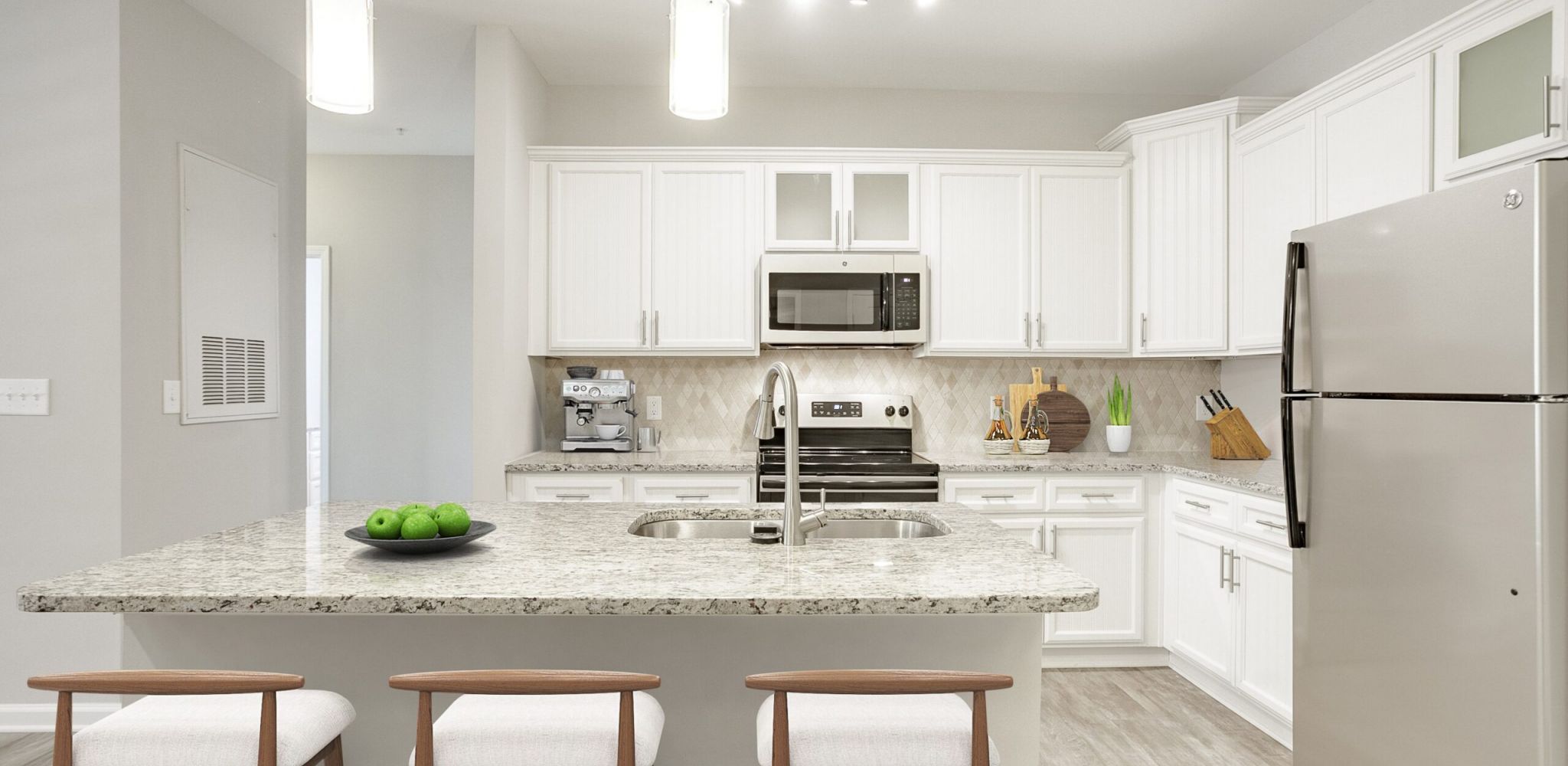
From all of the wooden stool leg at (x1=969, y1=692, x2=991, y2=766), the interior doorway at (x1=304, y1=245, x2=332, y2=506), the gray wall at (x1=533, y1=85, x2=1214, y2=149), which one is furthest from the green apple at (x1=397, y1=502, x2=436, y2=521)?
the interior doorway at (x1=304, y1=245, x2=332, y2=506)

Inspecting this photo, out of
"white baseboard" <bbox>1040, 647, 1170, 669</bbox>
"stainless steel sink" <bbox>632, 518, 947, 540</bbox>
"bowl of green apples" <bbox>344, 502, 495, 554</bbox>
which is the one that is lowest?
"white baseboard" <bbox>1040, 647, 1170, 669</bbox>

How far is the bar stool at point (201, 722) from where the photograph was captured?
4.00ft

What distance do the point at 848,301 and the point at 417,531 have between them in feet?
8.23

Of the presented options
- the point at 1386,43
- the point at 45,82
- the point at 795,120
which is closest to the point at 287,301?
the point at 45,82

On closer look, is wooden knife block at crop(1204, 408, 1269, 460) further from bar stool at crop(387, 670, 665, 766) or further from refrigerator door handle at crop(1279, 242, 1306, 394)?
bar stool at crop(387, 670, 665, 766)

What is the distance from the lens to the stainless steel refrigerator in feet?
5.63

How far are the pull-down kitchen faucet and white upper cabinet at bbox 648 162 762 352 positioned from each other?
1.99 metres

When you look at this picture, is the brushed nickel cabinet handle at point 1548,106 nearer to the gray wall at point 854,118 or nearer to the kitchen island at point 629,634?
the kitchen island at point 629,634

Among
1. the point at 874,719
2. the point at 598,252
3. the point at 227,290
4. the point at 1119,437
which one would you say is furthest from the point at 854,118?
the point at 874,719

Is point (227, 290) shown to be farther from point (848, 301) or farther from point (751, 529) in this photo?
point (751, 529)

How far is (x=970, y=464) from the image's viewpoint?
368cm

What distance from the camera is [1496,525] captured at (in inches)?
70.8

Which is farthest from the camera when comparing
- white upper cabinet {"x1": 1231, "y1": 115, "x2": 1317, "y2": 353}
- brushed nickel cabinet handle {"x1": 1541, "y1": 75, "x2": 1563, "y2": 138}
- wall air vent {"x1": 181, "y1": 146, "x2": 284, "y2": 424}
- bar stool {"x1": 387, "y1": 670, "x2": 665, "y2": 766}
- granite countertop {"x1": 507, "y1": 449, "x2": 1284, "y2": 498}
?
granite countertop {"x1": 507, "y1": 449, "x2": 1284, "y2": 498}

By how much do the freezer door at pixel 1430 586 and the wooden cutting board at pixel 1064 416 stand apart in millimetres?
1812
